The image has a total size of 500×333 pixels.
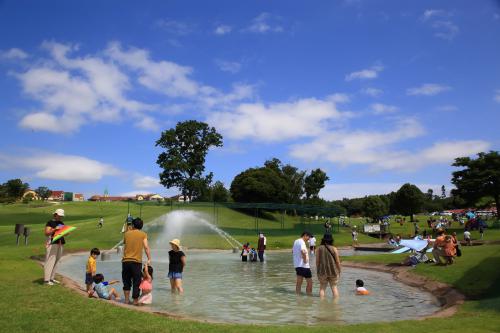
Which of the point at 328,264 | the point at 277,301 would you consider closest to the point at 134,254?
the point at 277,301

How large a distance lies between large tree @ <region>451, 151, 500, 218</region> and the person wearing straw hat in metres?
63.6

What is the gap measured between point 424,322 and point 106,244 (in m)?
39.8

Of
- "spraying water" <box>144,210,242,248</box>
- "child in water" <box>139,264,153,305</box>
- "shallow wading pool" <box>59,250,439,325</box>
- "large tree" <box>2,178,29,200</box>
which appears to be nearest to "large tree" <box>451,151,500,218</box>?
"spraying water" <box>144,210,242,248</box>

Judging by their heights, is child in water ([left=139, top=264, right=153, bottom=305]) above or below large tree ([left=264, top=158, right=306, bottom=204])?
below

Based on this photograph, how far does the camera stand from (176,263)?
15.3 meters

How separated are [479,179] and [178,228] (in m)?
46.5

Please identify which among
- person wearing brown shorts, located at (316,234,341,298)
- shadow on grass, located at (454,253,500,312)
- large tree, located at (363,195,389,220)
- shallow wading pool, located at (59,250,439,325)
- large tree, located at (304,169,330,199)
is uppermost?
large tree, located at (304,169,330,199)

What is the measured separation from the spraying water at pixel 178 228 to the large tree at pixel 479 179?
39.2 meters

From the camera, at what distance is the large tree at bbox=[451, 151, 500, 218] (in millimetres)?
67000

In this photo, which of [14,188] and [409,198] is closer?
[409,198]

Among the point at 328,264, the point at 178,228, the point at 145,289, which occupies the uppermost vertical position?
the point at 328,264

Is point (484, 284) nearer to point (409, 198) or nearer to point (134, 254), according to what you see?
point (134, 254)

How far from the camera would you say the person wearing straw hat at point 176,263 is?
15281 mm

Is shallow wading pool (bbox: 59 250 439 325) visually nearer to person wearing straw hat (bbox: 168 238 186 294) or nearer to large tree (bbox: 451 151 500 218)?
person wearing straw hat (bbox: 168 238 186 294)
